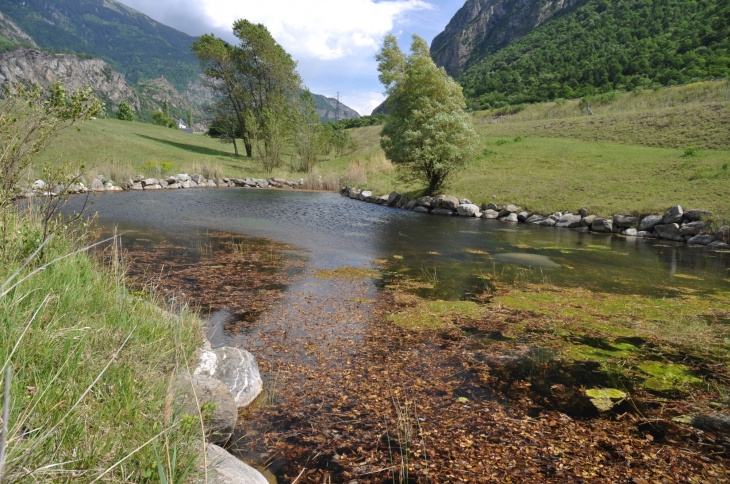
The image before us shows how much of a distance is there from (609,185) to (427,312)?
19873 millimetres

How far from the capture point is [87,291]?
182 inches

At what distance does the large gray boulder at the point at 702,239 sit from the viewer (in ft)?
55.4

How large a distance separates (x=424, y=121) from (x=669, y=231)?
47.9 ft

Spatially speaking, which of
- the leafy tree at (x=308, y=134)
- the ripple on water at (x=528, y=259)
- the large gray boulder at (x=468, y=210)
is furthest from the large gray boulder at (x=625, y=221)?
the leafy tree at (x=308, y=134)

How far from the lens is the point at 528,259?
13453 mm

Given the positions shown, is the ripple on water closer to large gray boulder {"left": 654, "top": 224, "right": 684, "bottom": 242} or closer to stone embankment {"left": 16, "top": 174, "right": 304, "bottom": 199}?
large gray boulder {"left": 654, "top": 224, "right": 684, "bottom": 242}

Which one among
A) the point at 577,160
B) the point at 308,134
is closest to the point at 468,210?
the point at 577,160

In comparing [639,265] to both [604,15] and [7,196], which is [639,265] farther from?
[604,15]

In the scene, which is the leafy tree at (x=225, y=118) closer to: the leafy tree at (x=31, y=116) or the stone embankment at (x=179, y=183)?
the stone embankment at (x=179, y=183)

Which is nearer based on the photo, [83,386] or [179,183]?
[83,386]

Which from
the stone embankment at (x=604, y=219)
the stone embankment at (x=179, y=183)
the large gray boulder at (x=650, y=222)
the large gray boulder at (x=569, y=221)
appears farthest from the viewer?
the stone embankment at (x=179, y=183)

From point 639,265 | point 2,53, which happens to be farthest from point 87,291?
point 2,53

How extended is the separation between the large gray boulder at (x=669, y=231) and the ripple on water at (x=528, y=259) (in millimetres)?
8192

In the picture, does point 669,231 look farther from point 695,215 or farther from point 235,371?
point 235,371
